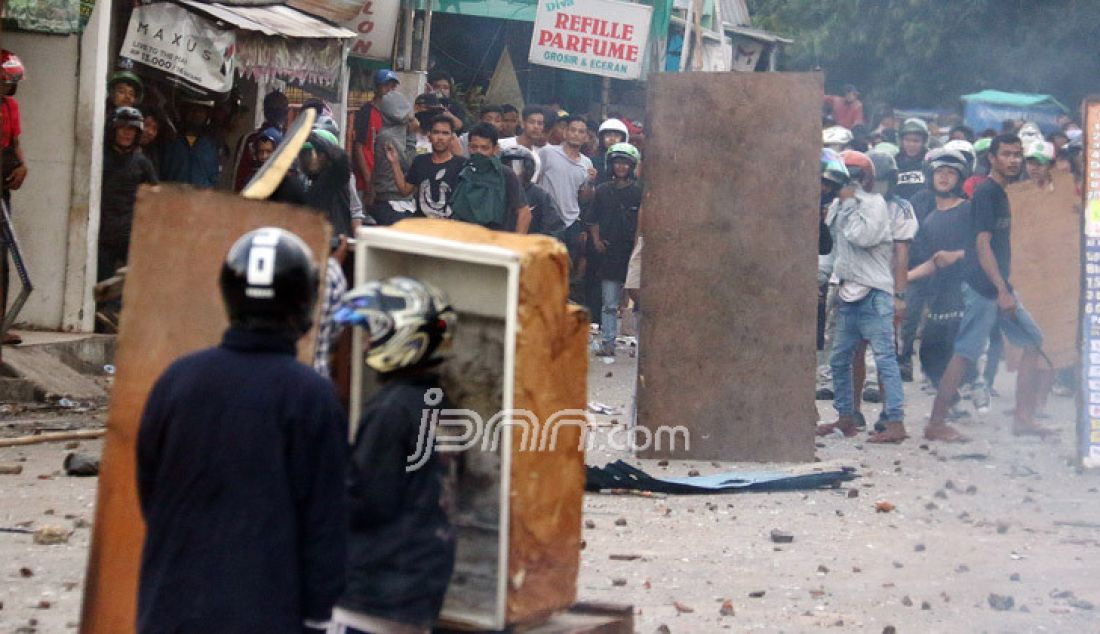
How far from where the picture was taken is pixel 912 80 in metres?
38.4

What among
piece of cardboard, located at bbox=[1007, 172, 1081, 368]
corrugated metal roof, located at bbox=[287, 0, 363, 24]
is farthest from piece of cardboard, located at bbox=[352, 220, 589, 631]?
corrugated metal roof, located at bbox=[287, 0, 363, 24]

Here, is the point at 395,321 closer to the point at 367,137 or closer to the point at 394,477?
the point at 394,477

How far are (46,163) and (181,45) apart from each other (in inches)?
71.8

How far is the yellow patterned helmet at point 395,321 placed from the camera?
172 inches

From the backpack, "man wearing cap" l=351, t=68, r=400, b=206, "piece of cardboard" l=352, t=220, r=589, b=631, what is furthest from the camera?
"man wearing cap" l=351, t=68, r=400, b=206

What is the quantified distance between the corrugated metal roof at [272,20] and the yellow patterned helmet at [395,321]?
33.0 feet

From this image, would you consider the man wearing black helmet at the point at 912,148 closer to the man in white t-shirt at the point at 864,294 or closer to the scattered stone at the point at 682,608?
the man in white t-shirt at the point at 864,294

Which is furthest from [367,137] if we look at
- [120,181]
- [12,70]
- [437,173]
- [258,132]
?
[12,70]

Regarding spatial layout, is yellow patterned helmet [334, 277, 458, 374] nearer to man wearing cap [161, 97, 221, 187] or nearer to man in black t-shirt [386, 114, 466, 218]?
man in black t-shirt [386, 114, 466, 218]

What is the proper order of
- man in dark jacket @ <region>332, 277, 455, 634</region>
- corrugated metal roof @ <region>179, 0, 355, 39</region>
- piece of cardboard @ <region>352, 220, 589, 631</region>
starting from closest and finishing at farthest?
man in dark jacket @ <region>332, 277, 455, 634</region> < piece of cardboard @ <region>352, 220, 589, 631</region> < corrugated metal roof @ <region>179, 0, 355, 39</region>

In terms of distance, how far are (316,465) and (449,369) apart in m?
1.67

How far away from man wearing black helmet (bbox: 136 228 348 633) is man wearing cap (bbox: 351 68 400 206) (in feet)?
34.1

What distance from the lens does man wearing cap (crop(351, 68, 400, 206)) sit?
1458cm

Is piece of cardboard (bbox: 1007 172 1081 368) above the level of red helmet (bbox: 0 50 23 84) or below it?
below
